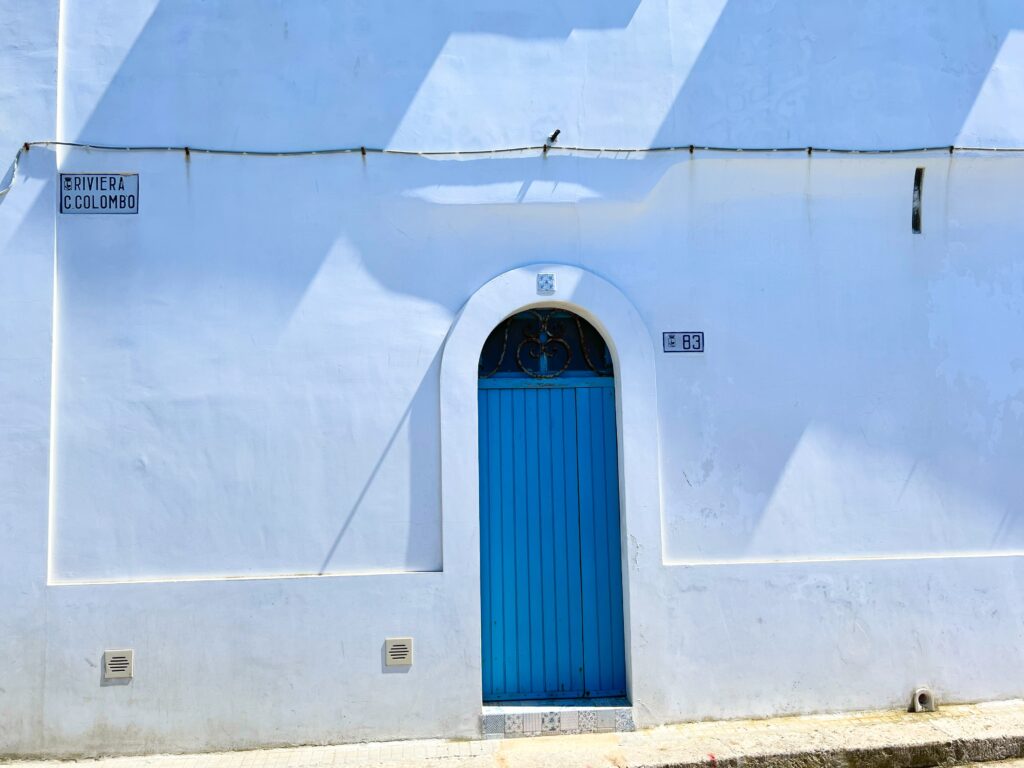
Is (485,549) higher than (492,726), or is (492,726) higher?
(485,549)

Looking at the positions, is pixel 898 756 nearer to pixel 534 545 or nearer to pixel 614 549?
pixel 614 549

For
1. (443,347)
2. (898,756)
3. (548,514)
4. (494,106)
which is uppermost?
(494,106)

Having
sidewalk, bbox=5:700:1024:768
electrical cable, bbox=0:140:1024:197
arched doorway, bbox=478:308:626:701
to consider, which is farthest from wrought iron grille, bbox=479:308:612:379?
sidewalk, bbox=5:700:1024:768

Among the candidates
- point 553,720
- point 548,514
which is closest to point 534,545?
point 548,514

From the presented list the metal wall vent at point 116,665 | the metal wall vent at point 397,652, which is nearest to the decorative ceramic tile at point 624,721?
the metal wall vent at point 397,652

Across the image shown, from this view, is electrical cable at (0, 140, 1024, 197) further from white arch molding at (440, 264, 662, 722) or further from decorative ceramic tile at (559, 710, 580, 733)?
decorative ceramic tile at (559, 710, 580, 733)

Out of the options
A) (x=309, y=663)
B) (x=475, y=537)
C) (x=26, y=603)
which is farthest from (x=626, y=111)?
(x=26, y=603)

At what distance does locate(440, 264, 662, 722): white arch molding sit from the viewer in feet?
17.9

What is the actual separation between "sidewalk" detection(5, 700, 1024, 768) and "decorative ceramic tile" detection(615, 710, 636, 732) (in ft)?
0.16

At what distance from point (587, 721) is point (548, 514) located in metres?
1.26

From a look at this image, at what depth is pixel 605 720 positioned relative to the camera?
17.9ft

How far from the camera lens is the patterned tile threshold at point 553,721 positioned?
5.38 meters

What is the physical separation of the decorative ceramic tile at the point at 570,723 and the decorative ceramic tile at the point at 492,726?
14.2 inches

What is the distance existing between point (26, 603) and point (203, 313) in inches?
76.0
